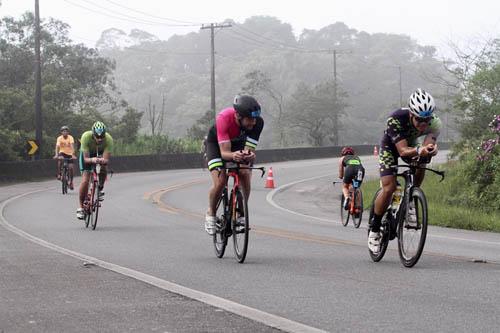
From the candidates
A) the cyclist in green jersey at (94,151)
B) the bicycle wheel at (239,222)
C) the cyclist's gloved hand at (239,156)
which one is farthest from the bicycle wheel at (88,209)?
the cyclist's gloved hand at (239,156)

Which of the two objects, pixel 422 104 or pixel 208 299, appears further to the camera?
pixel 422 104

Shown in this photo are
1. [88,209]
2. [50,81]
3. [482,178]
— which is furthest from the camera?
[50,81]

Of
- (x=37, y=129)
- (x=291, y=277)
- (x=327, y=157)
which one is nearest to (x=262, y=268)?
(x=291, y=277)

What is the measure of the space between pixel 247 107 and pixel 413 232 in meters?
2.22

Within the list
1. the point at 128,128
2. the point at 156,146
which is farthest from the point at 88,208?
the point at 128,128

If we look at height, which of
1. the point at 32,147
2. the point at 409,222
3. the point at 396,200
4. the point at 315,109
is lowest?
the point at 409,222

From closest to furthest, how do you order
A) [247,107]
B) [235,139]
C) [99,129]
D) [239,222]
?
[247,107], [239,222], [235,139], [99,129]

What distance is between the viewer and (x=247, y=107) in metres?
9.40

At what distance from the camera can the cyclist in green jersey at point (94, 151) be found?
14789mm

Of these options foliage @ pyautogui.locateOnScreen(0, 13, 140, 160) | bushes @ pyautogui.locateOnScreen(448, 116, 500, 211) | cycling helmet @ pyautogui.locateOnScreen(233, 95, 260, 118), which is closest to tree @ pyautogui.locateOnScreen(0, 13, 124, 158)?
foliage @ pyautogui.locateOnScreen(0, 13, 140, 160)

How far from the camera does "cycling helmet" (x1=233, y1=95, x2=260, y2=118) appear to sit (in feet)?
30.9

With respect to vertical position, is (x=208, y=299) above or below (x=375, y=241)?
below

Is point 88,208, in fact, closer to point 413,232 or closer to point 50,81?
point 413,232

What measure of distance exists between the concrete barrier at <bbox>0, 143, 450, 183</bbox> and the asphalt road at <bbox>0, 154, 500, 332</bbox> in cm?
1707
